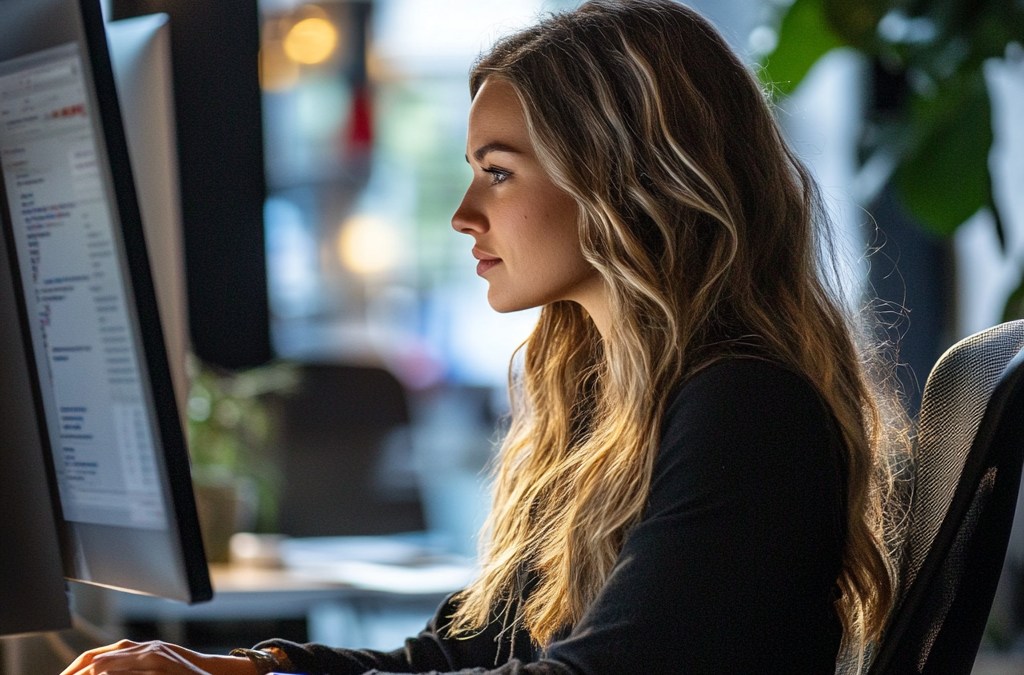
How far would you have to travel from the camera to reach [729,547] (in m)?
0.75

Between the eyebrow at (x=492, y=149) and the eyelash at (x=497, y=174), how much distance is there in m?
0.02

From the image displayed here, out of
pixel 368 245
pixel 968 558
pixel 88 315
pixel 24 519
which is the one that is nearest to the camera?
pixel 968 558

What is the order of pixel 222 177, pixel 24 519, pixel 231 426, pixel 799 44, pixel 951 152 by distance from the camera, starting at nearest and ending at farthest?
pixel 24 519
pixel 222 177
pixel 951 152
pixel 799 44
pixel 231 426

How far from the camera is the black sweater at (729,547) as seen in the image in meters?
0.75

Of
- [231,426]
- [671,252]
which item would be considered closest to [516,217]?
[671,252]

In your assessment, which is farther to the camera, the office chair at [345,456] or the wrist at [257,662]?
the office chair at [345,456]

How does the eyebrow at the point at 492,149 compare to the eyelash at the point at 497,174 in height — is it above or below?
above

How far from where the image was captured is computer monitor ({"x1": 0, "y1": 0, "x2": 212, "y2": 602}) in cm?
83

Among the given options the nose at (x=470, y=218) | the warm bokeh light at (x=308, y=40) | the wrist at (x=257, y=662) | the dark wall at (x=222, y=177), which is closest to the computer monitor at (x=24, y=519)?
the wrist at (x=257, y=662)

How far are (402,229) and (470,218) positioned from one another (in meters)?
5.90

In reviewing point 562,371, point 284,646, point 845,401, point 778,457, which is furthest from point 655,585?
point 562,371

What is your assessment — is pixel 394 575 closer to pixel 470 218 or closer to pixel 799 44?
pixel 470 218

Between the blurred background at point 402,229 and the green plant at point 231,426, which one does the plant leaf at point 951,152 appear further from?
the green plant at point 231,426

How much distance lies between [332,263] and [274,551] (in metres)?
4.81
